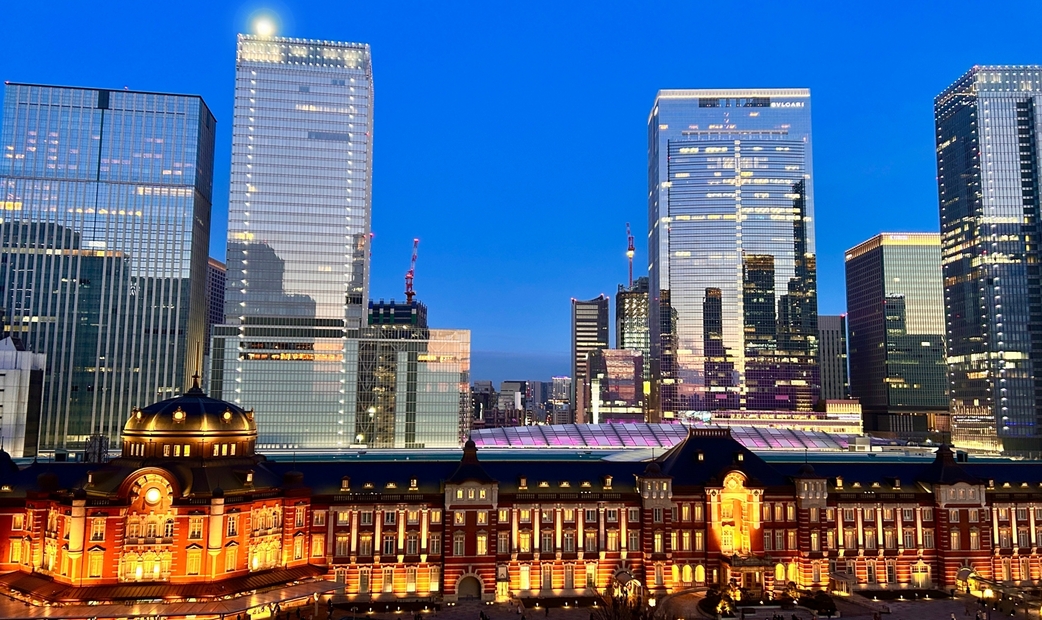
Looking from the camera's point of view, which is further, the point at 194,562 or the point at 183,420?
the point at 183,420

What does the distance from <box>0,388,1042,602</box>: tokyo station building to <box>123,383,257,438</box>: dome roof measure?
0.21m

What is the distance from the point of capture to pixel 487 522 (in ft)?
287

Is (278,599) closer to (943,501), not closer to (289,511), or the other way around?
(289,511)

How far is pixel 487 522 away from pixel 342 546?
1718cm

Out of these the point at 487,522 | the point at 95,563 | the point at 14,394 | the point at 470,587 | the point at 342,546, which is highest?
the point at 14,394

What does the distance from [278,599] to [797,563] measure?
6047 centimetres

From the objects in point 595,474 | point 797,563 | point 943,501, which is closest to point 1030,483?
point 943,501

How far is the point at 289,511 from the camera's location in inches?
3302

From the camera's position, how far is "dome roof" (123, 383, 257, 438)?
83.6 metres

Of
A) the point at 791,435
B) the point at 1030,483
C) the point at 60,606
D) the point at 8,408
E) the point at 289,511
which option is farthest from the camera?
the point at 8,408

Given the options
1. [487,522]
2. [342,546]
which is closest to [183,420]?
[342,546]

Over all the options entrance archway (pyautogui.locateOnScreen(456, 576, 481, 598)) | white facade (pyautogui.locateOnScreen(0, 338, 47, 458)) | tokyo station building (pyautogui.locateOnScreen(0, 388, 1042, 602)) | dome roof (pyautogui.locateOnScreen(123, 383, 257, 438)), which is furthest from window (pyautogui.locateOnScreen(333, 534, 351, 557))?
white facade (pyautogui.locateOnScreen(0, 338, 47, 458))

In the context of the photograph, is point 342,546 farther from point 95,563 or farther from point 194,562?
point 95,563

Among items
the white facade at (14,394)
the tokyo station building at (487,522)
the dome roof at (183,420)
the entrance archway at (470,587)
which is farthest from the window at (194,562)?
the white facade at (14,394)
